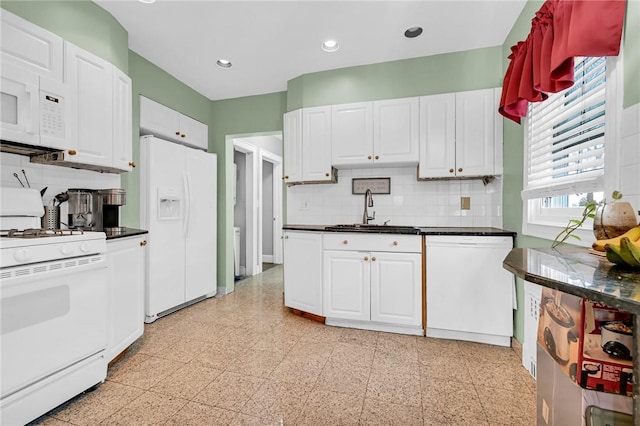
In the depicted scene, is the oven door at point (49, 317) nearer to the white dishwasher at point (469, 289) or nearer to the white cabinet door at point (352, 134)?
the white cabinet door at point (352, 134)

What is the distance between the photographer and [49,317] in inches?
61.4

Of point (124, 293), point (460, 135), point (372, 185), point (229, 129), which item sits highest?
point (229, 129)

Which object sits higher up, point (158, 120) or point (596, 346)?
point (158, 120)

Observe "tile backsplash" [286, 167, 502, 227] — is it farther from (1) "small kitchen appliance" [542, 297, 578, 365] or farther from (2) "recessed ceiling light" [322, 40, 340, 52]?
(1) "small kitchen appliance" [542, 297, 578, 365]

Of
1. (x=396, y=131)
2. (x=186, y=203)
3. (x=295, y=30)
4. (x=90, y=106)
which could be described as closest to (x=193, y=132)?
(x=186, y=203)

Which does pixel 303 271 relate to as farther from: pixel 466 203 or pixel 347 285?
Answer: pixel 466 203

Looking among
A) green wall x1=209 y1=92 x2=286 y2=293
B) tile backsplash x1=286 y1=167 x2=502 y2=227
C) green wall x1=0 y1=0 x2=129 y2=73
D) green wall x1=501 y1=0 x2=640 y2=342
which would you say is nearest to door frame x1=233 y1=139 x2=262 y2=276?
green wall x1=209 y1=92 x2=286 y2=293

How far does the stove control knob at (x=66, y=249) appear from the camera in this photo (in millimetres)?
1604

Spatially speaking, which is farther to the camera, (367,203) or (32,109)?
(367,203)

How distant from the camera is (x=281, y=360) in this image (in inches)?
85.8

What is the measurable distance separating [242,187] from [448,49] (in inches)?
142

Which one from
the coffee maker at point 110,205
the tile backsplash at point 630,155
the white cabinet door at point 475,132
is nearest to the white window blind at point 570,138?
the tile backsplash at point 630,155

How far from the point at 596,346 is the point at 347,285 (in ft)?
6.79

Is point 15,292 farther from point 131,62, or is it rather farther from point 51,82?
point 131,62
